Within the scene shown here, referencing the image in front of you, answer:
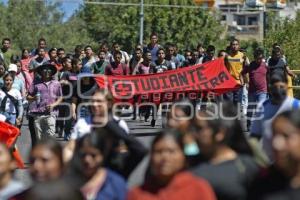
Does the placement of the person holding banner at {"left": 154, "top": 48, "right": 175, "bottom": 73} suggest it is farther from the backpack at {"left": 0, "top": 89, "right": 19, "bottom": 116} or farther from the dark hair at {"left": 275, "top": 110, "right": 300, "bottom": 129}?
the dark hair at {"left": 275, "top": 110, "right": 300, "bottom": 129}

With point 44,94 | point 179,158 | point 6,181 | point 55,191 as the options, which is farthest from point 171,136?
point 44,94

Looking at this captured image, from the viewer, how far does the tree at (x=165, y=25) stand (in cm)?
7881


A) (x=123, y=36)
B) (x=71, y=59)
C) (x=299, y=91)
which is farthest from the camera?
(x=123, y=36)

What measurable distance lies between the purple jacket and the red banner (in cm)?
351

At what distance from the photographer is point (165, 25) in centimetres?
7906

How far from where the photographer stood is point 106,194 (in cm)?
661

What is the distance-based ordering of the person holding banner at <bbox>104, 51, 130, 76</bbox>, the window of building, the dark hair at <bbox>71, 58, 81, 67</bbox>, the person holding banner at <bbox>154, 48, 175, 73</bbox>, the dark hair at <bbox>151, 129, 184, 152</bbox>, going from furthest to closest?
the window of building, the person holding banner at <bbox>154, 48, 175, 73</bbox>, the person holding banner at <bbox>104, 51, 130, 76</bbox>, the dark hair at <bbox>71, 58, 81, 67</bbox>, the dark hair at <bbox>151, 129, 184, 152</bbox>

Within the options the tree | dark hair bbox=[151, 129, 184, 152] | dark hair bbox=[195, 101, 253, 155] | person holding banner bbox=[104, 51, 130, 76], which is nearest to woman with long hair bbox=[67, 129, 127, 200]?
dark hair bbox=[151, 129, 184, 152]

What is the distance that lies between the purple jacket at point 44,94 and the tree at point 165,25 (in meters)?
60.7

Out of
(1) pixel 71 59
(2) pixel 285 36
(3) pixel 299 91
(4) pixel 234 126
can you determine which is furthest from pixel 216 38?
(4) pixel 234 126

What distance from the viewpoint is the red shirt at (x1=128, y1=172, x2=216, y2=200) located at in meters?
5.98

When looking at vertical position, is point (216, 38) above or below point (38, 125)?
above

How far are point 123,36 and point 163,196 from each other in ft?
238

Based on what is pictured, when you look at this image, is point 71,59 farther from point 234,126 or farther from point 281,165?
point 281,165
